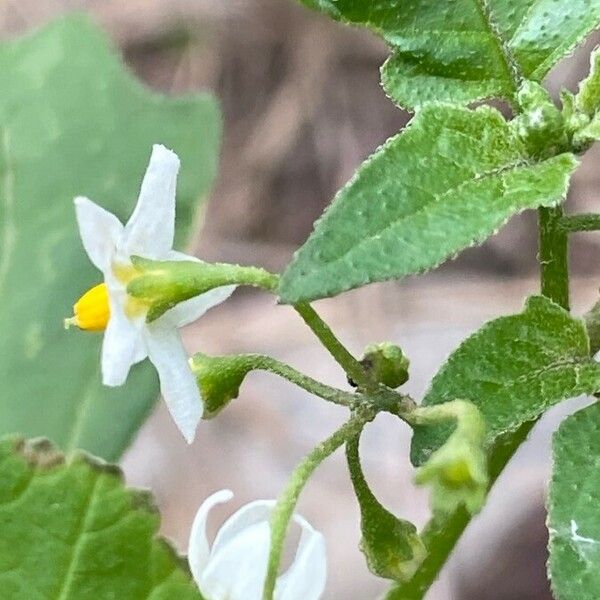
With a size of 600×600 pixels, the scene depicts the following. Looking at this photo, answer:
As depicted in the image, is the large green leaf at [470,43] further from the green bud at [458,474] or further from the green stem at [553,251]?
the green bud at [458,474]

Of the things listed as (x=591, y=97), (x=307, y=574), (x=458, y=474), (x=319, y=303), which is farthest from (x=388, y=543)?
(x=319, y=303)

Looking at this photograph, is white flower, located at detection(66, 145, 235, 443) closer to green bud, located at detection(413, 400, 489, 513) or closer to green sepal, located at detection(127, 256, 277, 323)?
green sepal, located at detection(127, 256, 277, 323)

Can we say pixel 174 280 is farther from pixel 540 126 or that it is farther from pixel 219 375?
pixel 540 126

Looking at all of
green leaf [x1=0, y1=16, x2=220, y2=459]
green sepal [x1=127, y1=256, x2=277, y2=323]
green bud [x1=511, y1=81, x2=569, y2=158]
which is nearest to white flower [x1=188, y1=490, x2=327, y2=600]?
green sepal [x1=127, y1=256, x2=277, y2=323]

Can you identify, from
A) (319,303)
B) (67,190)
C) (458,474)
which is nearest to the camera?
(458,474)

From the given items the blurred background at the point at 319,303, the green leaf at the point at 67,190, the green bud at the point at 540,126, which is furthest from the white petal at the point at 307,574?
the blurred background at the point at 319,303

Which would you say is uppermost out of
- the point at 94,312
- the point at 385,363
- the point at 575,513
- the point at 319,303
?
the point at 319,303
